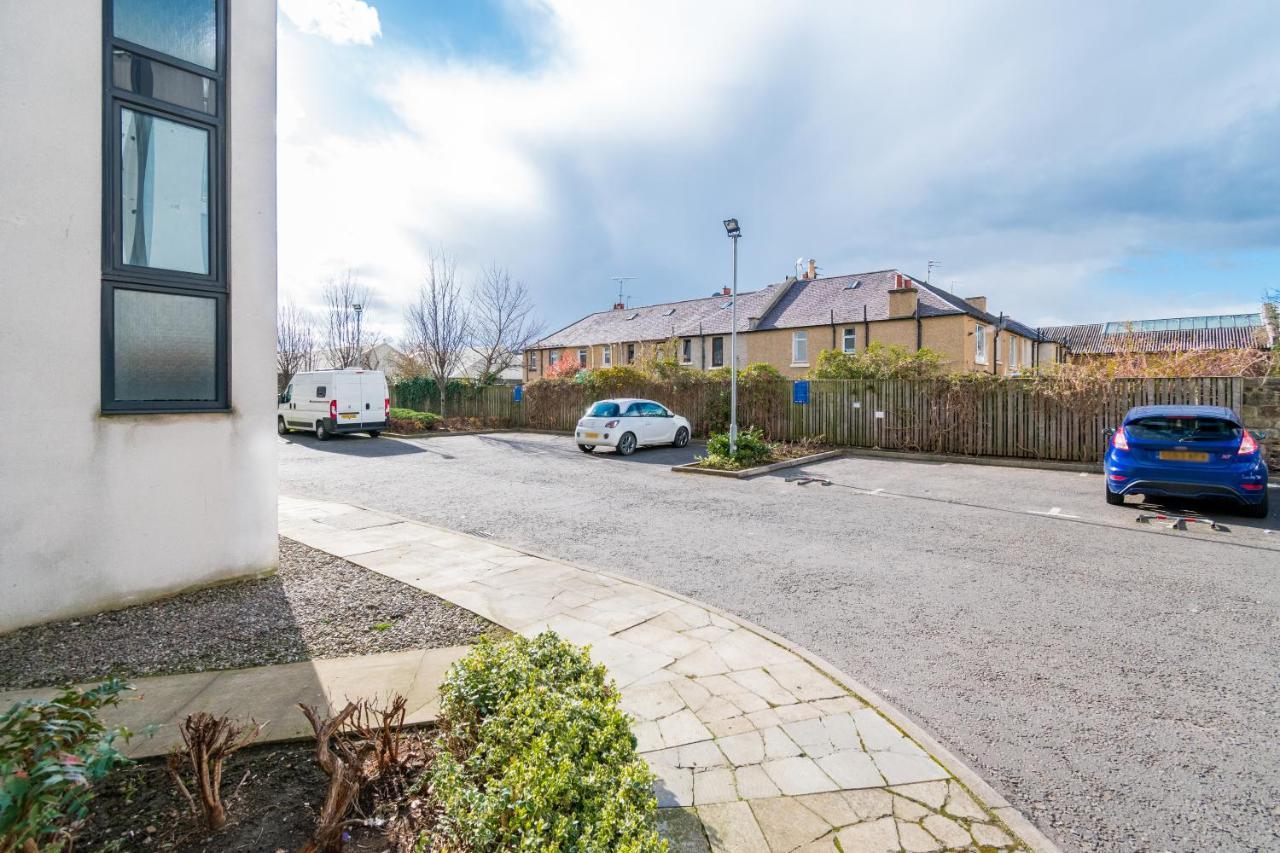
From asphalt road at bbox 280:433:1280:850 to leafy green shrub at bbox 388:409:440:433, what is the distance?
453 inches

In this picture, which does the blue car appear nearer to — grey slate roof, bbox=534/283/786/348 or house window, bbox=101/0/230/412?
house window, bbox=101/0/230/412

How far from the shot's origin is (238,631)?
410 cm

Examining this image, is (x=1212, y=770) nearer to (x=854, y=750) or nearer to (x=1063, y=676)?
(x=1063, y=676)

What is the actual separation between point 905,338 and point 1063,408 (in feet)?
47.2

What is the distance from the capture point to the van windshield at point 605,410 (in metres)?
15.8

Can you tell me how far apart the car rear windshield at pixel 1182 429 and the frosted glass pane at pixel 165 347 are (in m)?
11.0

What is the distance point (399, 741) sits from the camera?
2.62 metres

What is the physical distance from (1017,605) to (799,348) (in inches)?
1060

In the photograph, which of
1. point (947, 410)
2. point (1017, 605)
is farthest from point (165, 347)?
point (947, 410)

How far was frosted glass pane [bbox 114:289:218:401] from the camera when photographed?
4.46 meters

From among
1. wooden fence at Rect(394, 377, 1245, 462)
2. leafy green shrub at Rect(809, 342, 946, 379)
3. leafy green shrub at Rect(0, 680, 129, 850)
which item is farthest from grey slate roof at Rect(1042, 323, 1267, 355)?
leafy green shrub at Rect(0, 680, 129, 850)

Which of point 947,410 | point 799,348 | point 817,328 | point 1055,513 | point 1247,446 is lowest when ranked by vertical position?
point 1055,513

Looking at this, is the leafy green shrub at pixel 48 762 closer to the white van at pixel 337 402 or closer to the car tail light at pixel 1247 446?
the car tail light at pixel 1247 446

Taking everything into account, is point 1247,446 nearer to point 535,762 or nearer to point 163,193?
point 535,762
